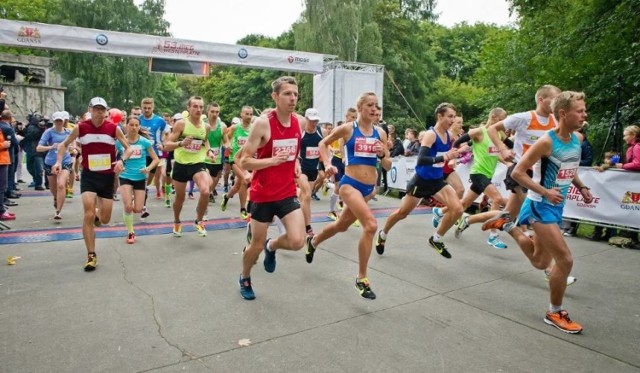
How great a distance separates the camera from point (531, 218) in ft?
12.8

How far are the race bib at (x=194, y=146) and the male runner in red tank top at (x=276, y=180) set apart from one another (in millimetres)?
2962

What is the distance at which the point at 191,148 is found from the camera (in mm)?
6918

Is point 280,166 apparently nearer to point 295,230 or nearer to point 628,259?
point 295,230

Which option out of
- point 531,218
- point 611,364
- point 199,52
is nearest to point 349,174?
point 531,218

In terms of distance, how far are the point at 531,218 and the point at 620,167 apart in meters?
5.28

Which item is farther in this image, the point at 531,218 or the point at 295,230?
the point at 295,230

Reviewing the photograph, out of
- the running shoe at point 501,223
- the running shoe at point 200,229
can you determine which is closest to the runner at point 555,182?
the running shoe at point 501,223

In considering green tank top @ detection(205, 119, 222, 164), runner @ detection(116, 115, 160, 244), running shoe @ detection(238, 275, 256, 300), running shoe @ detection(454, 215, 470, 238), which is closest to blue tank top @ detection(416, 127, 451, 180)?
running shoe @ detection(454, 215, 470, 238)

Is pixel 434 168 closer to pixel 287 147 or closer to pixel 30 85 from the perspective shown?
pixel 287 147

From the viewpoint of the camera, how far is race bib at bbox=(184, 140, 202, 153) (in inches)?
272

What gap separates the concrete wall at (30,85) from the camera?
3316 centimetres

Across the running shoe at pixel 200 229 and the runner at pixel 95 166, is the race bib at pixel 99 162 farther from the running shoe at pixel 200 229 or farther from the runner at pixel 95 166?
the running shoe at pixel 200 229

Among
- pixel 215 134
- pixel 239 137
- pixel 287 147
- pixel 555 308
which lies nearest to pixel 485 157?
pixel 555 308

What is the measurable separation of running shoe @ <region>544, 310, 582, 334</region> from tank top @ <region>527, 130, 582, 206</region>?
0.96 meters
